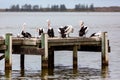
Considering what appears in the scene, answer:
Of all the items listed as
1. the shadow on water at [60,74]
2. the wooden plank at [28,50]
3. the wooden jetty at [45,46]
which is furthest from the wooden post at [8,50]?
the wooden plank at [28,50]

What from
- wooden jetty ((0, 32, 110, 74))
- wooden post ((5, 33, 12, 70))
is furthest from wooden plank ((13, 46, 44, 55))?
wooden post ((5, 33, 12, 70))

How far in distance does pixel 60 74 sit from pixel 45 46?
1.87 meters

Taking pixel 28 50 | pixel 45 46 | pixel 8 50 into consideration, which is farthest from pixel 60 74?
pixel 8 50

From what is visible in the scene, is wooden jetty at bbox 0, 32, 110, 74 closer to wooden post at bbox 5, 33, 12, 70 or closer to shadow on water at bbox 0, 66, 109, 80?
wooden post at bbox 5, 33, 12, 70

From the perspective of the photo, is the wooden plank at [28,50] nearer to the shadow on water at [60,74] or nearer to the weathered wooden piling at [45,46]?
the weathered wooden piling at [45,46]

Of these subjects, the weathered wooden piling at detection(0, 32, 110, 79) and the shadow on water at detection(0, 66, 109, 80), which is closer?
the shadow on water at detection(0, 66, 109, 80)

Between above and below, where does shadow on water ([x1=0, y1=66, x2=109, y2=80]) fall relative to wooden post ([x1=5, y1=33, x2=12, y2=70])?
below

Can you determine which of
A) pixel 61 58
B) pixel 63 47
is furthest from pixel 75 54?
pixel 61 58

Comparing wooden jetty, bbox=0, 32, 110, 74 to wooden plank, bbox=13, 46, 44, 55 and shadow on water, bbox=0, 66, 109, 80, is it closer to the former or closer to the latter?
wooden plank, bbox=13, 46, 44, 55

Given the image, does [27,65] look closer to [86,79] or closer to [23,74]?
[23,74]

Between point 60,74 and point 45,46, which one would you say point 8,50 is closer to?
point 45,46

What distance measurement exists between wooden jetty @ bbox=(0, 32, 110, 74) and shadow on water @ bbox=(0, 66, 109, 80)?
0.43 metres

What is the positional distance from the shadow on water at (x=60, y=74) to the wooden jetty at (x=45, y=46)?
434 mm

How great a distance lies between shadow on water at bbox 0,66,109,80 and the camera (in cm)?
3626
